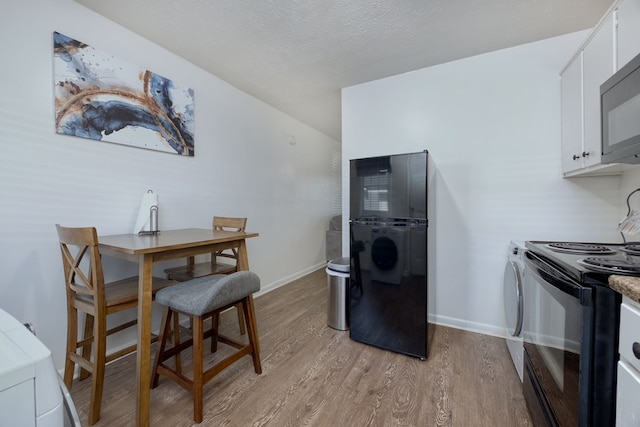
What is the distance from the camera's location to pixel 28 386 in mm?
523

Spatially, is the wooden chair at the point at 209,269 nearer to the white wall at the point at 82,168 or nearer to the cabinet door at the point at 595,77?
the white wall at the point at 82,168

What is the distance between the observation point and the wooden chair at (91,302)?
1.31 m

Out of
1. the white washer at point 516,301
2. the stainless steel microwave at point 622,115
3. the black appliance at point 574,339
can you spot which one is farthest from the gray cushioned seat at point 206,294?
the stainless steel microwave at point 622,115

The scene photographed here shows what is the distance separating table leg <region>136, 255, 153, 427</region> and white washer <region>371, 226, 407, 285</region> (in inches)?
58.4

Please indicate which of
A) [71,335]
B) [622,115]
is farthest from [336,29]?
[71,335]

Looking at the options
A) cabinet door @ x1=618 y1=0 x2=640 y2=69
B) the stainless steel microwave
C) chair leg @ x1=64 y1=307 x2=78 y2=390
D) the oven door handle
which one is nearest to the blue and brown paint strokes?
chair leg @ x1=64 y1=307 x2=78 y2=390

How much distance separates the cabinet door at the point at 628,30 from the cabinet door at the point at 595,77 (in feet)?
0.18

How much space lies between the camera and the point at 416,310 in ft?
6.27

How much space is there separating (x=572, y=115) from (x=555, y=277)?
144 centimetres

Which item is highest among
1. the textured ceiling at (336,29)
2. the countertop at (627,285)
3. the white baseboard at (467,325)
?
the textured ceiling at (336,29)

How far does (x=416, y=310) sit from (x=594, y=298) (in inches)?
45.8

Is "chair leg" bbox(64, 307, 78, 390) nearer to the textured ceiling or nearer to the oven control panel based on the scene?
the textured ceiling

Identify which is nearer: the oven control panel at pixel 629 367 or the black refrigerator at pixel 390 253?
the oven control panel at pixel 629 367

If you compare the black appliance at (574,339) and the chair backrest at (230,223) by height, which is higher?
the chair backrest at (230,223)
